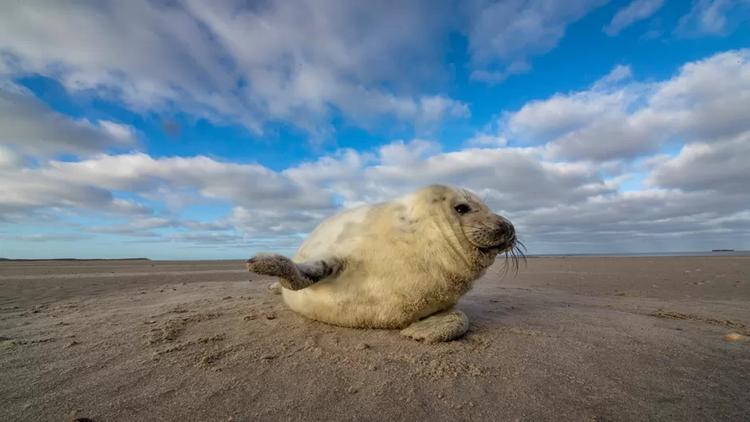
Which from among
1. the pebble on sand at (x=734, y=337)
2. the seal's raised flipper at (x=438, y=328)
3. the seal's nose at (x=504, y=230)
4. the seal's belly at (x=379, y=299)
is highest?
the seal's nose at (x=504, y=230)

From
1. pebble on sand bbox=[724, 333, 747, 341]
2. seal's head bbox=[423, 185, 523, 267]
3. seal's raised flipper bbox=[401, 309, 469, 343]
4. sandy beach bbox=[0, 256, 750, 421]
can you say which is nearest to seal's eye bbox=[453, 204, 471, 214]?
seal's head bbox=[423, 185, 523, 267]

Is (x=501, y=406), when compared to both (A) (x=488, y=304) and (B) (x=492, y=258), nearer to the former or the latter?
(B) (x=492, y=258)

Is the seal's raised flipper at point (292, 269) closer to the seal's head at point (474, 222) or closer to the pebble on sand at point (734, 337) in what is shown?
the seal's head at point (474, 222)

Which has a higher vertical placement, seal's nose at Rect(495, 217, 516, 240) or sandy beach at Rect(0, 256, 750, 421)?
seal's nose at Rect(495, 217, 516, 240)

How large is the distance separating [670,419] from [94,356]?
3.48m

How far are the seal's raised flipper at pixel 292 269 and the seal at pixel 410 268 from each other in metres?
0.01

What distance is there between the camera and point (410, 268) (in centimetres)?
293

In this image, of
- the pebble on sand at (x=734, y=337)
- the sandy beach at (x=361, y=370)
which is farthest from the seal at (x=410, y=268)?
the pebble on sand at (x=734, y=337)

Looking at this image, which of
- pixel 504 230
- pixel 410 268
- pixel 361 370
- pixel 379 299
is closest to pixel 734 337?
pixel 504 230

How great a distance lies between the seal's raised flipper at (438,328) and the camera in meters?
2.72

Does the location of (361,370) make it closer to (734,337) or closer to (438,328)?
(438,328)

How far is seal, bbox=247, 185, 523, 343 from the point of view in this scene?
2.88m

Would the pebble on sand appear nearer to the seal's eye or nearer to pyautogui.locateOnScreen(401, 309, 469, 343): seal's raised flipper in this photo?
pyautogui.locateOnScreen(401, 309, 469, 343): seal's raised flipper

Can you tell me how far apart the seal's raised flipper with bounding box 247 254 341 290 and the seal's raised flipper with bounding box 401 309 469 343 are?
841 mm
